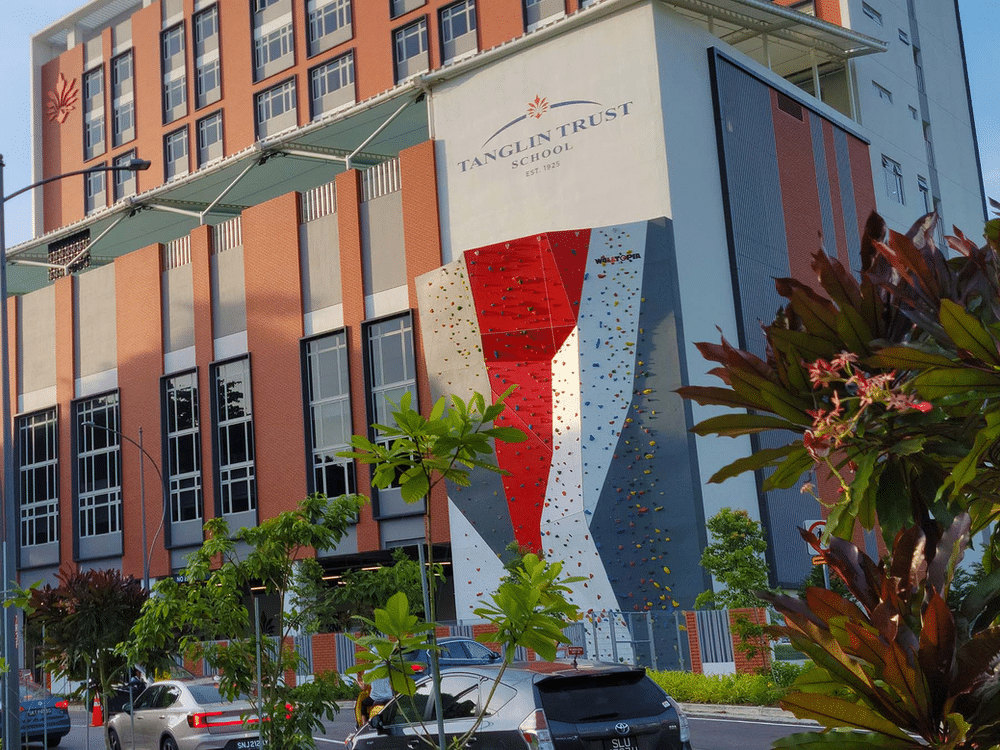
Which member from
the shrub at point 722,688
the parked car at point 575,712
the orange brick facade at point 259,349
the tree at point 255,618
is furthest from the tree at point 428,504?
the orange brick facade at point 259,349

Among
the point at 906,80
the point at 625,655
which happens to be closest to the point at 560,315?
the point at 625,655

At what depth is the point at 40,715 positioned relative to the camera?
2475 cm

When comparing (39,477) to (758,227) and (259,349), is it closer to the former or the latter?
(259,349)

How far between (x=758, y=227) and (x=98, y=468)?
27688 mm

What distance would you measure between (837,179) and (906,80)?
10.2 meters

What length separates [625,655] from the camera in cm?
3011

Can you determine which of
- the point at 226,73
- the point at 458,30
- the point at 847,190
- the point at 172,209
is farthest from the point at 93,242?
the point at 847,190

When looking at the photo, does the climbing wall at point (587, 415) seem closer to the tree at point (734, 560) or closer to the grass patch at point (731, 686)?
the tree at point (734, 560)

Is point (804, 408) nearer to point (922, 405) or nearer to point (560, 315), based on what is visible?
point (922, 405)

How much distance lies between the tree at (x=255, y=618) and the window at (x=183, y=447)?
33.0 meters

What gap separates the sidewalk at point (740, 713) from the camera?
21.7 metres

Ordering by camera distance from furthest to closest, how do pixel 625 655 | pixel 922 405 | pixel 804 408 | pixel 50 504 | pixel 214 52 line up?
pixel 214 52 → pixel 50 504 → pixel 625 655 → pixel 804 408 → pixel 922 405

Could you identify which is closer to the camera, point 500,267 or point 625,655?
point 625,655

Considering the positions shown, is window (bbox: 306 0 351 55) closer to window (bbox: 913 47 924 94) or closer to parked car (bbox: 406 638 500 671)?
window (bbox: 913 47 924 94)
